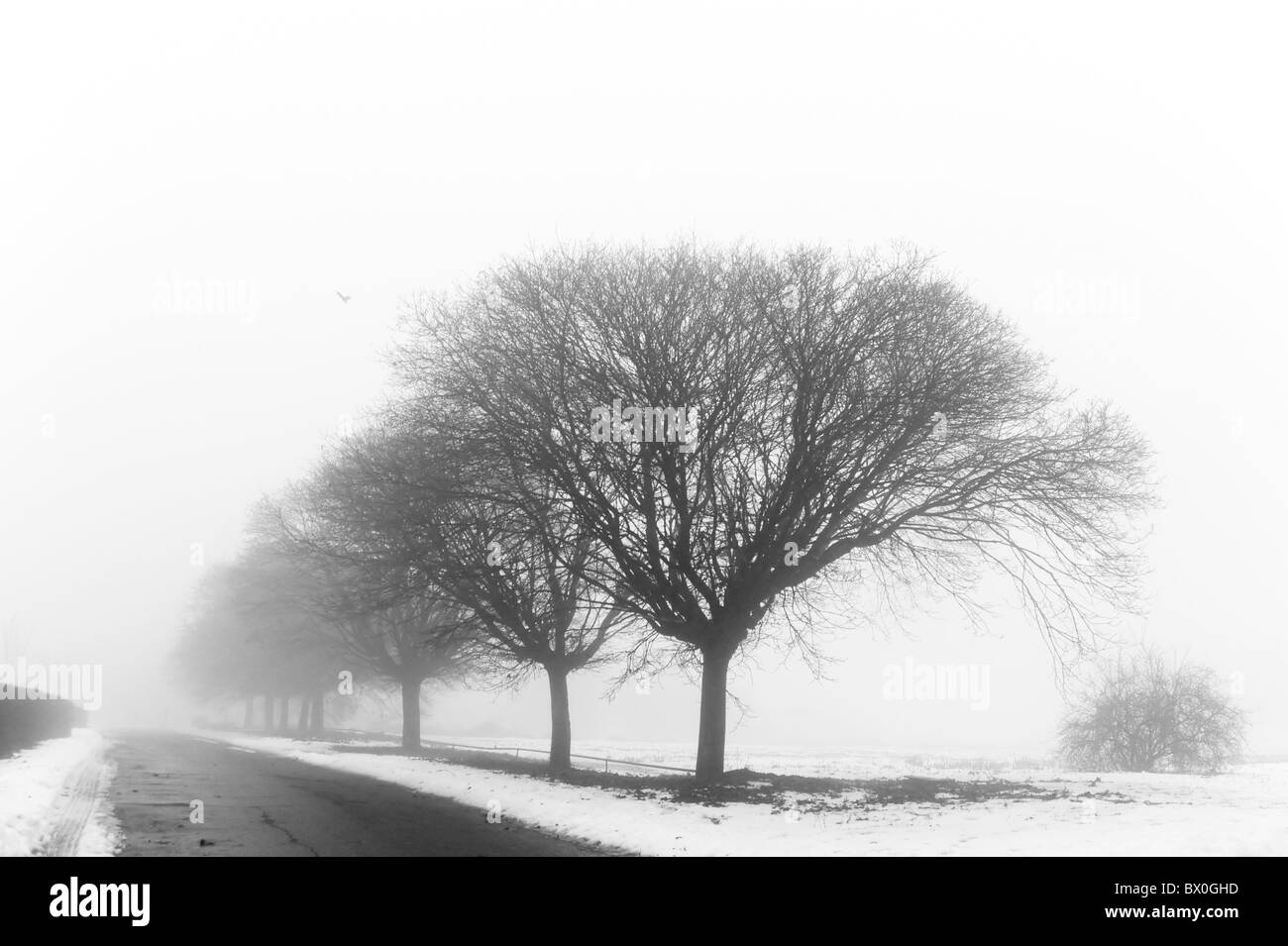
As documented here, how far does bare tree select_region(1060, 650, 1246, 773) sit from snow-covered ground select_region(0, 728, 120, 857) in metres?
35.1

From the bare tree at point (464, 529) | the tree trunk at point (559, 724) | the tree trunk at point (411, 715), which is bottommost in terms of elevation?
the tree trunk at point (411, 715)

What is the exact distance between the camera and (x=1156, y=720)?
37312 mm

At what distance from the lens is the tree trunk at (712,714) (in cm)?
2264

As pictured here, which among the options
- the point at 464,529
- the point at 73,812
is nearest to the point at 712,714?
the point at 464,529

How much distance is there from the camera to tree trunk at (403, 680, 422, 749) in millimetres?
43219

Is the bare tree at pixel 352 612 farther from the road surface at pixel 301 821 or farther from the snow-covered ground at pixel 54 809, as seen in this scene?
the snow-covered ground at pixel 54 809

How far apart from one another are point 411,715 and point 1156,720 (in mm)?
31768

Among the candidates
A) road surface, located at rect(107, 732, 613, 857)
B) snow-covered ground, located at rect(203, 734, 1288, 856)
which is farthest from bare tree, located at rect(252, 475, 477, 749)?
snow-covered ground, located at rect(203, 734, 1288, 856)

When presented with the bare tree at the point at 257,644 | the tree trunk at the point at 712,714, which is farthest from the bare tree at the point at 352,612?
the tree trunk at the point at 712,714

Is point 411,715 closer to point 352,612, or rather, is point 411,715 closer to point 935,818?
point 352,612

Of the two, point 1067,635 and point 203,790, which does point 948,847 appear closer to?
point 1067,635

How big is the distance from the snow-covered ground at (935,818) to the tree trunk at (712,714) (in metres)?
1.67

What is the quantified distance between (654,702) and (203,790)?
123 m

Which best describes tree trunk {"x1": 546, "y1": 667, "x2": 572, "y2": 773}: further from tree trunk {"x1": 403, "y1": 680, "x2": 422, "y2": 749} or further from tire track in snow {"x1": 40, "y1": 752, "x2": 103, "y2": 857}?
tree trunk {"x1": 403, "y1": 680, "x2": 422, "y2": 749}
